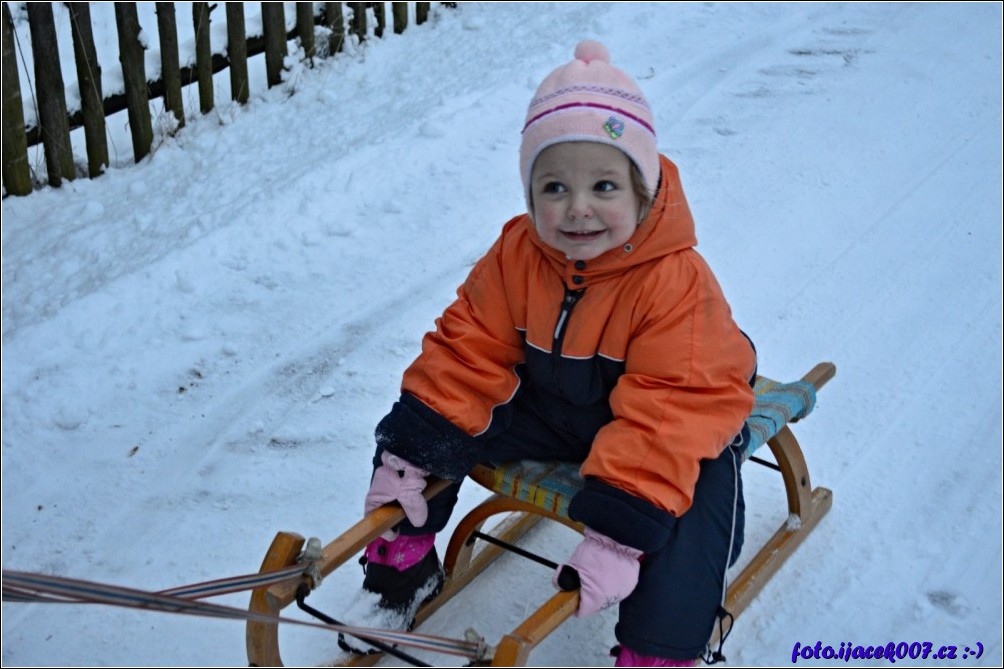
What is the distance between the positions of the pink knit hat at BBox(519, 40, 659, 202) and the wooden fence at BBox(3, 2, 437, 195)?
9.16 ft

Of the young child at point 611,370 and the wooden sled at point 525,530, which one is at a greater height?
the young child at point 611,370

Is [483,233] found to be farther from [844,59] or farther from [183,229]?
[844,59]

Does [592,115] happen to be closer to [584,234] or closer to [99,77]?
[584,234]

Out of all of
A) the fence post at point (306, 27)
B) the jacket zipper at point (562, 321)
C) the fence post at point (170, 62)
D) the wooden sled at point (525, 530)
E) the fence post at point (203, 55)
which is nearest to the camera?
the wooden sled at point (525, 530)

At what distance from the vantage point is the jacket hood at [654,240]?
2.06m

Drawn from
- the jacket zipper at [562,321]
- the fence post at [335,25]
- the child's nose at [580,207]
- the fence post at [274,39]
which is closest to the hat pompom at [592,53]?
the child's nose at [580,207]

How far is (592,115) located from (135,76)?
306 cm

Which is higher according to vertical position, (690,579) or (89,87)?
(89,87)

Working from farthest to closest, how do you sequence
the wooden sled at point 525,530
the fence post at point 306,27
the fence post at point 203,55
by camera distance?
the fence post at point 306,27 < the fence post at point 203,55 < the wooden sled at point 525,530

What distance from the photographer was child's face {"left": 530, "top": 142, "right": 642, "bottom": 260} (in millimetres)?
1981

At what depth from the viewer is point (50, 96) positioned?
4234mm

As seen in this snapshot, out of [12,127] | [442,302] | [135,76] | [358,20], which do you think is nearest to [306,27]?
[358,20]

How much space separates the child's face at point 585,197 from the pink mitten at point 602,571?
540 mm

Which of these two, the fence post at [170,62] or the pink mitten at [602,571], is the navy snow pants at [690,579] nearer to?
the pink mitten at [602,571]
